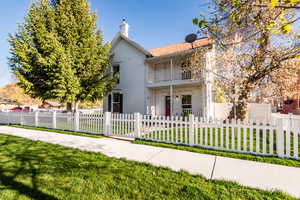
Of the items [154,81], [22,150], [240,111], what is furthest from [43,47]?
[240,111]

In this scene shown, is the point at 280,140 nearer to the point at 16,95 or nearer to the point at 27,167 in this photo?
the point at 27,167

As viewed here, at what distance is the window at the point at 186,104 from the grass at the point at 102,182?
28.6ft

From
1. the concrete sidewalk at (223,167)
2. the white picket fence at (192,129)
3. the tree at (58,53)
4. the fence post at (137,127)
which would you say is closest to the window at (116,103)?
the tree at (58,53)

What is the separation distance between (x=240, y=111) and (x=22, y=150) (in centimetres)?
1028

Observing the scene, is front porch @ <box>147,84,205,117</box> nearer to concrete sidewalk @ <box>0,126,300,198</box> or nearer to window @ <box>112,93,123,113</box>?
window @ <box>112,93,123,113</box>

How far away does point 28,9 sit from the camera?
10.6m

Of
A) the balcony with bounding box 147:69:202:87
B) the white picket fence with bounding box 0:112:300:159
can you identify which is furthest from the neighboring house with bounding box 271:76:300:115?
the white picket fence with bounding box 0:112:300:159

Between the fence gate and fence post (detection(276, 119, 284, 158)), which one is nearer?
fence post (detection(276, 119, 284, 158))

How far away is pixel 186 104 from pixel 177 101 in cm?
84

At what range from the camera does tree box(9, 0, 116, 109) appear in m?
9.57

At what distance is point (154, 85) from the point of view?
12133mm

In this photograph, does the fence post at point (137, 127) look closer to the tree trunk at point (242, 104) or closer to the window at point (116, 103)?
the tree trunk at point (242, 104)

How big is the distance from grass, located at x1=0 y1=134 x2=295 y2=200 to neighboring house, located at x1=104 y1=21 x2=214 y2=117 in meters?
8.18

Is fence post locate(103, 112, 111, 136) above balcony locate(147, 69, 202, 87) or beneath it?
beneath
